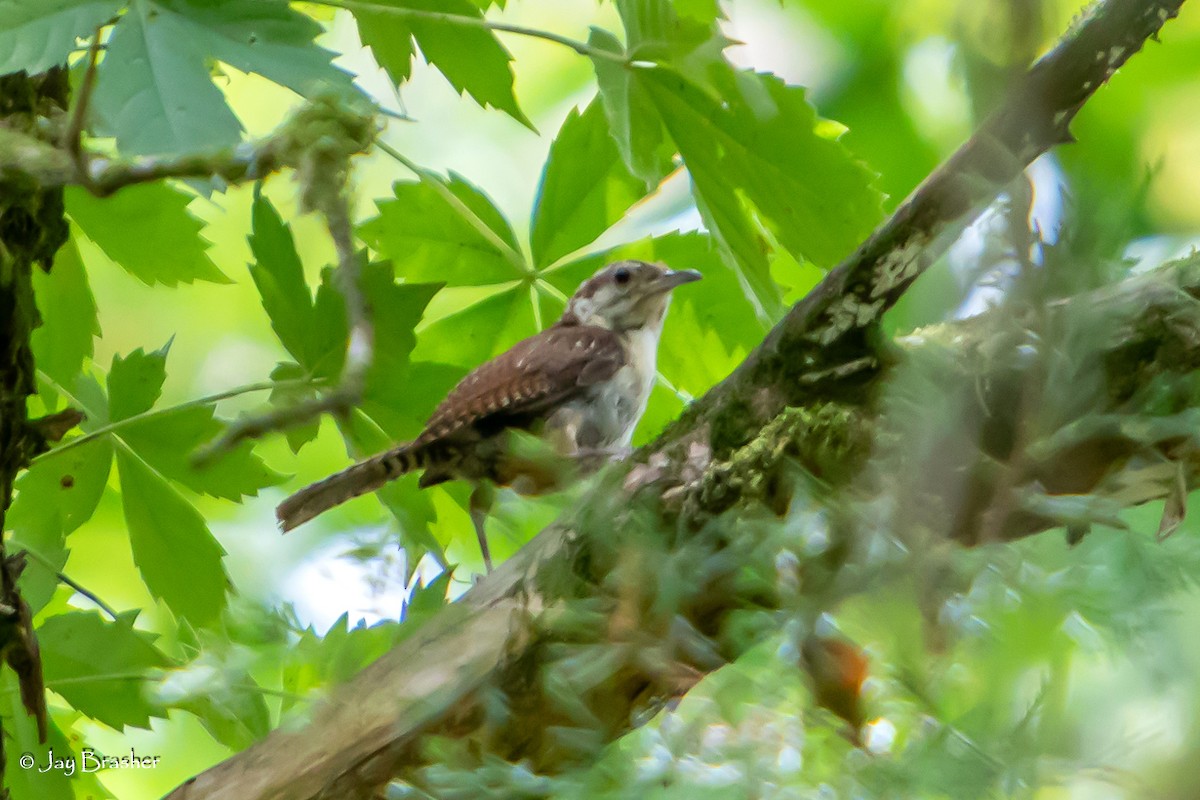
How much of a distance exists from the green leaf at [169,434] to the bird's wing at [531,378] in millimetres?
587

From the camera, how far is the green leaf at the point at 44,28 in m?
1.21

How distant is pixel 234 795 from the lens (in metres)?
1.42

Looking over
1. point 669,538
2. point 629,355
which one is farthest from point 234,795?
point 629,355

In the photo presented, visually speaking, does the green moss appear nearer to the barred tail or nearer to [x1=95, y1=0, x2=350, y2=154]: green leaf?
[x1=95, y1=0, x2=350, y2=154]: green leaf

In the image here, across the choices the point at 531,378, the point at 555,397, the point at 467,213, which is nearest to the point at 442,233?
the point at 467,213

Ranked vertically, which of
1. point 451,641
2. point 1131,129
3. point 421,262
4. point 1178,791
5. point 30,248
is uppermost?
point 30,248

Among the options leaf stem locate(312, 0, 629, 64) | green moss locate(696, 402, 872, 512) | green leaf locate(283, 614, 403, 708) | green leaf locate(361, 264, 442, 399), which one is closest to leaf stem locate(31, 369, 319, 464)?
green leaf locate(361, 264, 442, 399)

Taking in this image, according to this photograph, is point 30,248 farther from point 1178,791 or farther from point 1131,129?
point 1178,791

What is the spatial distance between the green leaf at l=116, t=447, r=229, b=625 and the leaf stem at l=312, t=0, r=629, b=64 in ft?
2.44

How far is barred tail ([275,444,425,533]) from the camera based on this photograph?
7.13ft

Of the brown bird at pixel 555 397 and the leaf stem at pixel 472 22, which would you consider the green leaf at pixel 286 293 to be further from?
the brown bird at pixel 555 397

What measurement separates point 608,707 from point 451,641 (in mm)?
422

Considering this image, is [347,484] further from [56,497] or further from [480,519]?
[56,497]

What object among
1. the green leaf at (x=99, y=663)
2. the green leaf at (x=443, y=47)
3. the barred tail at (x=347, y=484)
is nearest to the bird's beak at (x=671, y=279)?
the barred tail at (x=347, y=484)
